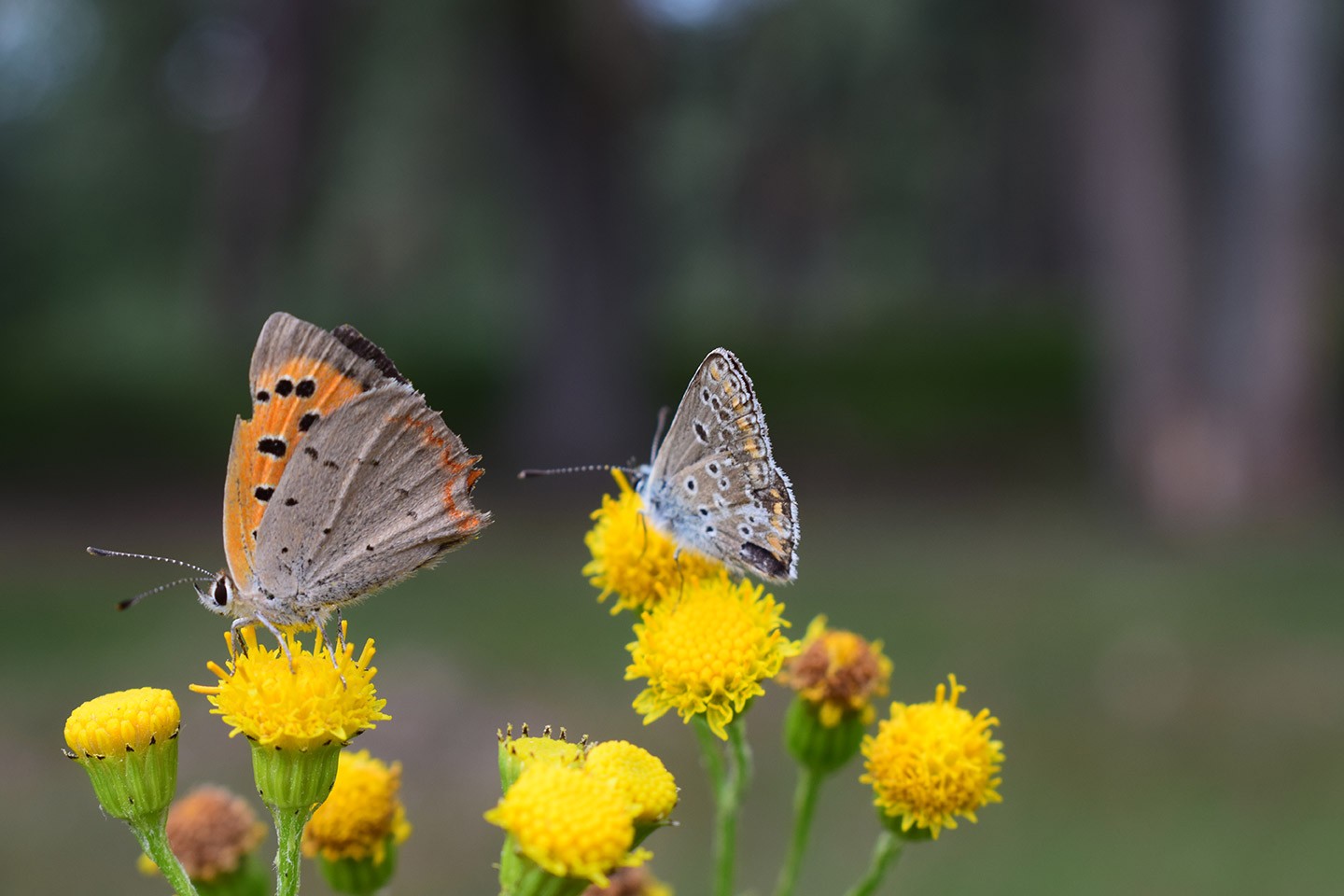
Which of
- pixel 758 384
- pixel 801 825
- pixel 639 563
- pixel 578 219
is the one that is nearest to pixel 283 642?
pixel 639 563

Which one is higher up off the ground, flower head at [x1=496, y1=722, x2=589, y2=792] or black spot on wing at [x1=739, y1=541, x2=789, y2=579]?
black spot on wing at [x1=739, y1=541, x2=789, y2=579]

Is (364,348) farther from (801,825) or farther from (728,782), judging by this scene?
(801,825)

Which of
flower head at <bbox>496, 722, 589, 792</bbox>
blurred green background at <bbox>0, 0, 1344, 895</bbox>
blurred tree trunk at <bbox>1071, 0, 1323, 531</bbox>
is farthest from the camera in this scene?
blurred tree trunk at <bbox>1071, 0, 1323, 531</bbox>

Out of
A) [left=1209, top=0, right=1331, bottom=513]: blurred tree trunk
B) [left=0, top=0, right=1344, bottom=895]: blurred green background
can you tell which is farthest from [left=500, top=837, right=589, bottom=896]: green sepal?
[left=1209, top=0, right=1331, bottom=513]: blurred tree trunk

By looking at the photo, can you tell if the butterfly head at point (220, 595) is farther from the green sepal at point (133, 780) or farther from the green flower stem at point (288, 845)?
the green flower stem at point (288, 845)

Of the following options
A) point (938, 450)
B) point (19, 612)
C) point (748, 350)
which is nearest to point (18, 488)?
point (19, 612)

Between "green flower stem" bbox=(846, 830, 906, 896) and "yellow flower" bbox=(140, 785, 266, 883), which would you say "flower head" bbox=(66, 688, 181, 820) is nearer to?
"yellow flower" bbox=(140, 785, 266, 883)
